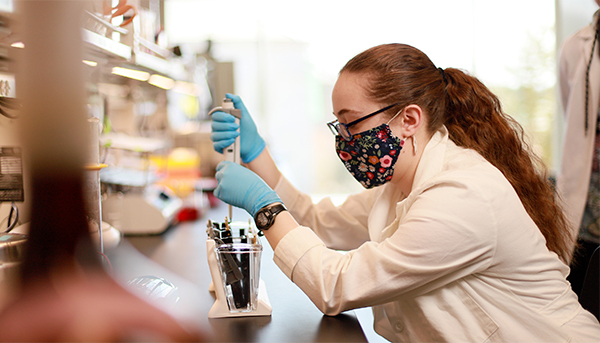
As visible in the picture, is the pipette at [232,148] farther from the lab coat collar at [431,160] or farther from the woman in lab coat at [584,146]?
the woman in lab coat at [584,146]

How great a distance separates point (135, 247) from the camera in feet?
4.90

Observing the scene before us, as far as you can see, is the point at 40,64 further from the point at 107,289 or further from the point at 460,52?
the point at 460,52

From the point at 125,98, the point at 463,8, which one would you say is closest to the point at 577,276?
the point at 125,98

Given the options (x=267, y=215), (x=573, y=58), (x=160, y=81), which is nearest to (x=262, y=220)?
(x=267, y=215)

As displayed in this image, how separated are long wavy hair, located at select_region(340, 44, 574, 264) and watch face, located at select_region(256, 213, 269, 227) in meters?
0.41

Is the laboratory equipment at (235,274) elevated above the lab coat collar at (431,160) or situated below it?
below

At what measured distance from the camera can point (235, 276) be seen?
0.86m

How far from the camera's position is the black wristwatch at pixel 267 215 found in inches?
38.1

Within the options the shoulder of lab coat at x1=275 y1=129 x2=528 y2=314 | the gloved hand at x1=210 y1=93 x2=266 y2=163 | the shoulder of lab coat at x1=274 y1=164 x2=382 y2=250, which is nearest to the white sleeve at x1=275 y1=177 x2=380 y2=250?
the shoulder of lab coat at x1=274 y1=164 x2=382 y2=250

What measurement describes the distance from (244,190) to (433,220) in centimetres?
47

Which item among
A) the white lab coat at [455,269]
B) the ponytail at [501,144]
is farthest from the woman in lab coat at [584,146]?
the white lab coat at [455,269]

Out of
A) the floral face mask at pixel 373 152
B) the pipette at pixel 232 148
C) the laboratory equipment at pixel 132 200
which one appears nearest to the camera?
the floral face mask at pixel 373 152

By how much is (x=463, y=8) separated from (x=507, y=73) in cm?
91

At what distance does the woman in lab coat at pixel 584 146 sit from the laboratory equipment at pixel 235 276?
4.61ft
